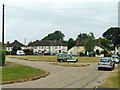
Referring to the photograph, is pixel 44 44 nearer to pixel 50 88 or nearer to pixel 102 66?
pixel 102 66

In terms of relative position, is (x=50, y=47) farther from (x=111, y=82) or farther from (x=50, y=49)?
(x=111, y=82)

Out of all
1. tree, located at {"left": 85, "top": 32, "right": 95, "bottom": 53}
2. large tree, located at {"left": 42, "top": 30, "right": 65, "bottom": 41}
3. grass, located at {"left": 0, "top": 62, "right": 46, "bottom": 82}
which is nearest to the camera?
grass, located at {"left": 0, "top": 62, "right": 46, "bottom": 82}

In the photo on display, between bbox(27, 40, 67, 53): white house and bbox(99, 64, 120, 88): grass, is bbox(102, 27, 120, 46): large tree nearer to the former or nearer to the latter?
bbox(27, 40, 67, 53): white house

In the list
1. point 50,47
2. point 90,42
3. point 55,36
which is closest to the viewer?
point 90,42

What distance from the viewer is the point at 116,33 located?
304 feet

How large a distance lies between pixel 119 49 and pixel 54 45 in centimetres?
3028

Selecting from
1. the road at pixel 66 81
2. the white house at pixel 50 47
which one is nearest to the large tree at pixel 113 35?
the white house at pixel 50 47

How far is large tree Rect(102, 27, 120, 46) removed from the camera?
302 feet

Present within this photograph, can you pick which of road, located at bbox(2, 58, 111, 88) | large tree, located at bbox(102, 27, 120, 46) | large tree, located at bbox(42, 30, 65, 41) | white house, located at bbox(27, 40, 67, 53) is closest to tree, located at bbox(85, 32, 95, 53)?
white house, located at bbox(27, 40, 67, 53)

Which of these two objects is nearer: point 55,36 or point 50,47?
point 50,47

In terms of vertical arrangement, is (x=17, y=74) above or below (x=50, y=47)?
below

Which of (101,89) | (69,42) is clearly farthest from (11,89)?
(69,42)

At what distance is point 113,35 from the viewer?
9556 cm

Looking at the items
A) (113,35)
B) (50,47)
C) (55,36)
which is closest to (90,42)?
(50,47)
